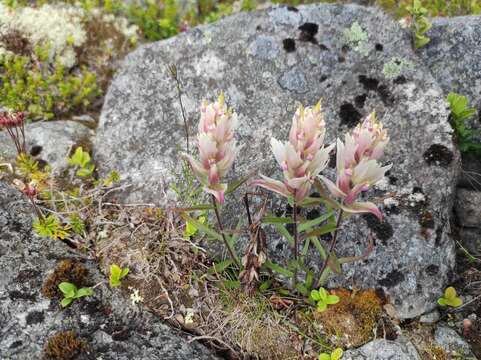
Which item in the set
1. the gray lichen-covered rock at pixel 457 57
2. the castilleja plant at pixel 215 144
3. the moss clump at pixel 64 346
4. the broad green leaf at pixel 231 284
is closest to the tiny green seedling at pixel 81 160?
the moss clump at pixel 64 346

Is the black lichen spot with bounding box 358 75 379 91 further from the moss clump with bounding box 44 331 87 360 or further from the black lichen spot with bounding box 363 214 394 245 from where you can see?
the moss clump with bounding box 44 331 87 360

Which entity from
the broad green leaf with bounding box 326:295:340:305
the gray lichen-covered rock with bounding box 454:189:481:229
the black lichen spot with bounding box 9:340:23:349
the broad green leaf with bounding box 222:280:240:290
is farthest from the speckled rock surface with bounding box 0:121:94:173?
the gray lichen-covered rock with bounding box 454:189:481:229

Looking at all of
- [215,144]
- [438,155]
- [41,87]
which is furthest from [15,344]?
[438,155]

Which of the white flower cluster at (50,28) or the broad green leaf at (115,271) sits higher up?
the white flower cluster at (50,28)

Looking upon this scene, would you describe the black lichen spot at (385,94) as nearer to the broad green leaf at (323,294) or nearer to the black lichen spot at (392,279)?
the black lichen spot at (392,279)

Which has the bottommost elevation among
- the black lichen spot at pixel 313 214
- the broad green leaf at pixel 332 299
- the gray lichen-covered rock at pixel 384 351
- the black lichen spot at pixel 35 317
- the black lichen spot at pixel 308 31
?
the gray lichen-covered rock at pixel 384 351

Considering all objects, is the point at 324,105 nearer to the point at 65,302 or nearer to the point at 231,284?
the point at 231,284

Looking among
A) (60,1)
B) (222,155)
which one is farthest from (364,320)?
(60,1)
